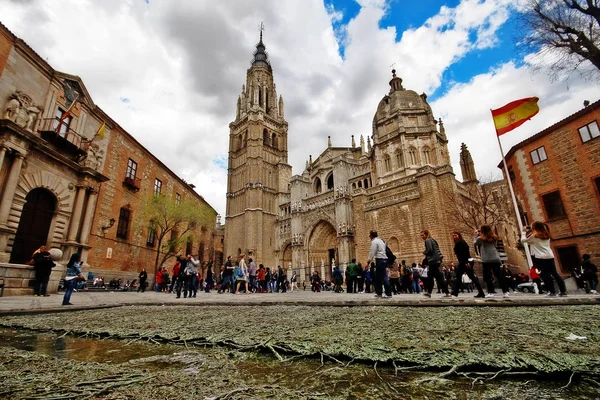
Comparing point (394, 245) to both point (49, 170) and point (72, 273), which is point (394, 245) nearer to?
point (72, 273)

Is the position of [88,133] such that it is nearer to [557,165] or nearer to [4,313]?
[4,313]

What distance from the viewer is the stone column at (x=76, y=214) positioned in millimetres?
11562

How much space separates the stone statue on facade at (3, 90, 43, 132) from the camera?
9766mm

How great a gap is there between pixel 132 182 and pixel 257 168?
17676 millimetres

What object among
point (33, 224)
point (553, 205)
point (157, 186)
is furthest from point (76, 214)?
point (553, 205)

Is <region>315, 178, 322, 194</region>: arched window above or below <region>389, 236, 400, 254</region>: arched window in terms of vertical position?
above

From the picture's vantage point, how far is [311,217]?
2727 cm

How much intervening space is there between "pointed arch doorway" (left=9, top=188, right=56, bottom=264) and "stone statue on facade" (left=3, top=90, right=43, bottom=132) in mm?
2534

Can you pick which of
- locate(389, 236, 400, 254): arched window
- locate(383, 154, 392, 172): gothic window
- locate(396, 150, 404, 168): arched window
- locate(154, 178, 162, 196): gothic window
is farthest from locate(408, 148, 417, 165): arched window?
locate(154, 178, 162, 196): gothic window

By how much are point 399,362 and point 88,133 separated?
17.6 metres

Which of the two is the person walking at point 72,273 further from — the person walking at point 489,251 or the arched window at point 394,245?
the arched window at point 394,245

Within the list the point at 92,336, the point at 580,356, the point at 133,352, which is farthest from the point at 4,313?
the point at 580,356

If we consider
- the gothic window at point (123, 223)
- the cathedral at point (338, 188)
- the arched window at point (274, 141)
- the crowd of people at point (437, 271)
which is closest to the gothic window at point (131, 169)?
the gothic window at point (123, 223)

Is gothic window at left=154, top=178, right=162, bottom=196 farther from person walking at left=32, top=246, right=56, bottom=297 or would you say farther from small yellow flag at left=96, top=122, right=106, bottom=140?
person walking at left=32, top=246, right=56, bottom=297
